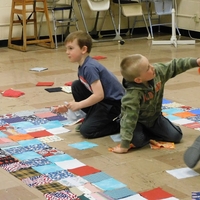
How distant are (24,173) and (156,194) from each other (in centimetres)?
77

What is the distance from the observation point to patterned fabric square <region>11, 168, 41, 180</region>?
296cm

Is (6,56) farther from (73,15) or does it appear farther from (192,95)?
(192,95)

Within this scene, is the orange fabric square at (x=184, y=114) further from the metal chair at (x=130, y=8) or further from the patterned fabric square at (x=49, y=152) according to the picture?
the metal chair at (x=130, y=8)

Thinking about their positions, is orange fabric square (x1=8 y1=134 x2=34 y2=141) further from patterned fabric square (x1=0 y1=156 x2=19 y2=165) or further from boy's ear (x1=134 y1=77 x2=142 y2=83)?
boy's ear (x1=134 y1=77 x2=142 y2=83)

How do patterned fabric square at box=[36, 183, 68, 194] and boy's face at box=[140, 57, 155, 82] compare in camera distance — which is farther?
boy's face at box=[140, 57, 155, 82]

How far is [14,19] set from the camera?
7699 millimetres

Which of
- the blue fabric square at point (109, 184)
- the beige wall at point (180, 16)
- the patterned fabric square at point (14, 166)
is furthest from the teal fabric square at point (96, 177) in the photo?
the beige wall at point (180, 16)

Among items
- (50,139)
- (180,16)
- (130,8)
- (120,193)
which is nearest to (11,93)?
(50,139)

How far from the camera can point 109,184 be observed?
111 inches

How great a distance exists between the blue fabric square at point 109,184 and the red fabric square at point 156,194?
0.52ft

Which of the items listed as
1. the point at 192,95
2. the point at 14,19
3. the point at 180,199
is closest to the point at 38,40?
the point at 14,19

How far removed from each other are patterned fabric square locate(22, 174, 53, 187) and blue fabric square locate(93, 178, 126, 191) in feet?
0.89

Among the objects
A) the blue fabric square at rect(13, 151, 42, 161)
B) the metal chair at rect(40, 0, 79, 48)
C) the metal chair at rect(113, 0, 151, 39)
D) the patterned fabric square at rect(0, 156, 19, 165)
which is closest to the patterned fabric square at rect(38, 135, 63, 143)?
the blue fabric square at rect(13, 151, 42, 161)

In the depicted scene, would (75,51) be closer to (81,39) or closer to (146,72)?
(81,39)
